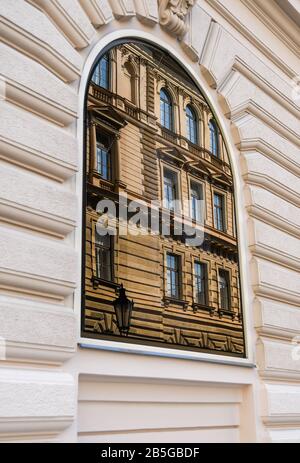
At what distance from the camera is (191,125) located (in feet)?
22.7

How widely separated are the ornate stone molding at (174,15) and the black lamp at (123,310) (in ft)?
9.73

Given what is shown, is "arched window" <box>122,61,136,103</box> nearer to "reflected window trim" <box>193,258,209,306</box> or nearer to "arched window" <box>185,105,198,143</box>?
"arched window" <box>185,105,198,143</box>

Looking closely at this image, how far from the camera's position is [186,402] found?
5.86 m

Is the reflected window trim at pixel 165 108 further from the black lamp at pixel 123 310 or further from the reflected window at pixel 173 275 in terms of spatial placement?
the black lamp at pixel 123 310

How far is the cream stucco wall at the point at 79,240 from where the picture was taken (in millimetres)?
4430

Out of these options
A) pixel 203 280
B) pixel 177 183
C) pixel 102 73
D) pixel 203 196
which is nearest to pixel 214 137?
pixel 203 196

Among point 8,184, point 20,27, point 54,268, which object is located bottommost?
point 54,268

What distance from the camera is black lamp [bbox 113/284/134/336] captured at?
5.24m

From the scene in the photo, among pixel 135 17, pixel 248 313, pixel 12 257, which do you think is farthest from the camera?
pixel 248 313

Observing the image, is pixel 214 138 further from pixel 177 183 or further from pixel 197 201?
pixel 177 183

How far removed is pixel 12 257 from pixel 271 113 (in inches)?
188

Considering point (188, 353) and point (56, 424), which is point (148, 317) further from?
point (56, 424)

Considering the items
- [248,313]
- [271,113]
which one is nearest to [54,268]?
[248,313]

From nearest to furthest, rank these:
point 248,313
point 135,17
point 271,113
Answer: point 135,17 < point 248,313 < point 271,113
